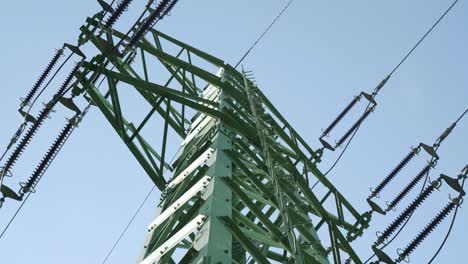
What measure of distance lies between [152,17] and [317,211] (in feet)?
12.1

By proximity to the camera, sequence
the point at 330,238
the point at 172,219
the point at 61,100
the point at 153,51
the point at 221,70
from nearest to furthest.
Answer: the point at 172,219
the point at 330,238
the point at 61,100
the point at 153,51
the point at 221,70

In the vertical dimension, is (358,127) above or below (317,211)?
above

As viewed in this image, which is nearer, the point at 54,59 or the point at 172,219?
the point at 172,219

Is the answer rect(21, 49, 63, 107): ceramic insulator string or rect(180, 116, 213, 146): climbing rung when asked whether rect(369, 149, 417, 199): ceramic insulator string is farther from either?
rect(21, 49, 63, 107): ceramic insulator string

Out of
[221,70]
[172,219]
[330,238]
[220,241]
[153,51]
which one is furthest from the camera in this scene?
[221,70]

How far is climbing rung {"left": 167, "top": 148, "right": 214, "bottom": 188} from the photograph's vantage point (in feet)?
23.5

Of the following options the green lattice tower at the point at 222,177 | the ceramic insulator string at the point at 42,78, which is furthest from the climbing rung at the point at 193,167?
the ceramic insulator string at the point at 42,78

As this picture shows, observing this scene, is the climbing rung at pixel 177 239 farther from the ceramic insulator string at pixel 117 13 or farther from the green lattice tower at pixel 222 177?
the ceramic insulator string at pixel 117 13

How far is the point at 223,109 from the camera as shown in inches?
363

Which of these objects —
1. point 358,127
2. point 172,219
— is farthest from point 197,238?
point 358,127

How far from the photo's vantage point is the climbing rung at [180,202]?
6312mm

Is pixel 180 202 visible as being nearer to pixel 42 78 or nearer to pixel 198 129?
pixel 198 129

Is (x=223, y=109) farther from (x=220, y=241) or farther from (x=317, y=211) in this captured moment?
(x=220, y=241)

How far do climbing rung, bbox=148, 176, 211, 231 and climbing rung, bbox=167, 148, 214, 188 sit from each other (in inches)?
24.7
